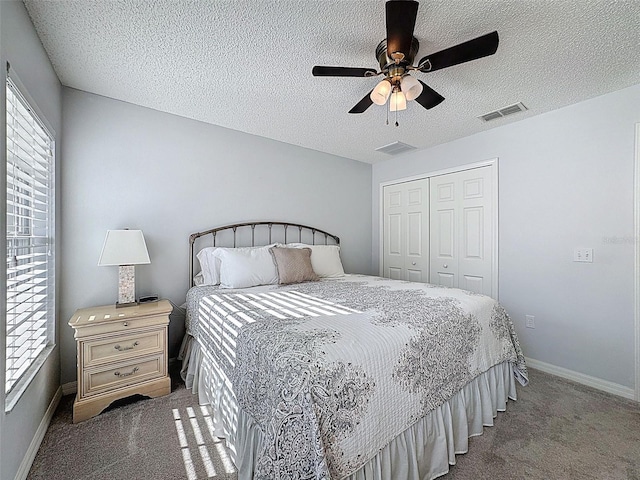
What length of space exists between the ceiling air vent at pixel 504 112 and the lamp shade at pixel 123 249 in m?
3.30

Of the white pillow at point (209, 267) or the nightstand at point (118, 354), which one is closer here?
the nightstand at point (118, 354)

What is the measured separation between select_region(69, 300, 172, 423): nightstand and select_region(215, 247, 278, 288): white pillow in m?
0.55

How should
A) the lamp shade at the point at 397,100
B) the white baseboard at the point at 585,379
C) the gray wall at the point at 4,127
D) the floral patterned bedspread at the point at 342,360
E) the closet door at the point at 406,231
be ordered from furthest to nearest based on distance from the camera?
1. the closet door at the point at 406,231
2. the white baseboard at the point at 585,379
3. the lamp shade at the point at 397,100
4. the gray wall at the point at 4,127
5. the floral patterned bedspread at the point at 342,360

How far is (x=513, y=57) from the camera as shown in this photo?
190 cm

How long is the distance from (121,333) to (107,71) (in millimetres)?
1891

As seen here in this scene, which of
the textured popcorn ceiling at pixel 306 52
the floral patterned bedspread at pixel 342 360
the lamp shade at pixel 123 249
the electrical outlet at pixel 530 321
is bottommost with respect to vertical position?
the electrical outlet at pixel 530 321

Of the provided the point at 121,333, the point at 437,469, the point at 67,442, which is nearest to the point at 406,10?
the point at 437,469

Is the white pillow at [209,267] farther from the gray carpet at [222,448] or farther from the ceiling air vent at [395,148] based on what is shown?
the ceiling air vent at [395,148]

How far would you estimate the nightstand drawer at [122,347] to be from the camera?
1.95 m

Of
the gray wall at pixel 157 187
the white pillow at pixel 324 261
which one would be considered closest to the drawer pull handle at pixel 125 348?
the gray wall at pixel 157 187

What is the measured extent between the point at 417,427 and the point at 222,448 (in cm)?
113

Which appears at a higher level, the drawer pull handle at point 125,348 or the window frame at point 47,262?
the window frame at point 47,262

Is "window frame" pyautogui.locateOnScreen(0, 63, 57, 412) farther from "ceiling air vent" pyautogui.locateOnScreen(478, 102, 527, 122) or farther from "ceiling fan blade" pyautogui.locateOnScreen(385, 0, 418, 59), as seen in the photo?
"ceiling air vent" pyautogui.locateOnScreen(478, 102, 527, 122)

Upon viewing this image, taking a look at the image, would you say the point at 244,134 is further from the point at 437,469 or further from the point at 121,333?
the point at 437,469
